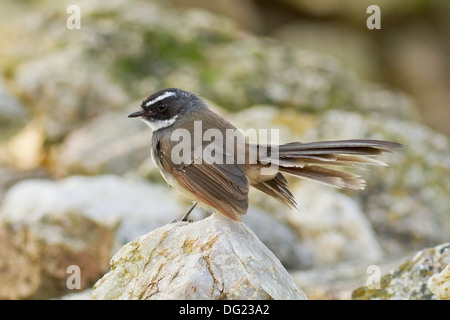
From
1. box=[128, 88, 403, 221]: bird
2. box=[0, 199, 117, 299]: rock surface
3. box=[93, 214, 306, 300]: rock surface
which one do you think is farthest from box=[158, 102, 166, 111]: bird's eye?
box=[0, 199, 117, 299]: rock surface

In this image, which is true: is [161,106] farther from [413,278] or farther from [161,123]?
[413,278]

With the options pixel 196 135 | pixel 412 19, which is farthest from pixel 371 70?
pixel 196 135

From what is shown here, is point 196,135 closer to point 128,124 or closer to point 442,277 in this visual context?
point 442,277

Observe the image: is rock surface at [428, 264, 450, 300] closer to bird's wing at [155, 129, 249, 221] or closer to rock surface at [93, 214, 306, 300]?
rock surface at [93, 214, 306, 300]

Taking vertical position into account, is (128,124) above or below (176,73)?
below

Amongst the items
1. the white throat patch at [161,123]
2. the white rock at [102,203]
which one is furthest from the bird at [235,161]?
the white rock at [102,203]

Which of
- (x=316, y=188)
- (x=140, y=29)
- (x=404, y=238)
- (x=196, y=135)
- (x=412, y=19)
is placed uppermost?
(x=412, y=19)
